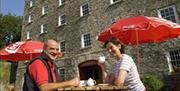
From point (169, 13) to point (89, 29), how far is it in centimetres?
720

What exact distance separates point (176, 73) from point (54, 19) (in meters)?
15.4

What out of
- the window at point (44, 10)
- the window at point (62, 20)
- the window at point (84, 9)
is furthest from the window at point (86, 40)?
the window at point (44, 10)

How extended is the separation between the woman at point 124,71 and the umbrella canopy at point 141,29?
3480mm

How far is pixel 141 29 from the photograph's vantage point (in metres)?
A: 7.24

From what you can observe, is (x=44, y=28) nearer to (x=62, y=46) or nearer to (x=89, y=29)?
(x=62, y=46)

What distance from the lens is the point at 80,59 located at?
63.1ft

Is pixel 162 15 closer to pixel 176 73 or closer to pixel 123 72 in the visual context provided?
pixel 176 73

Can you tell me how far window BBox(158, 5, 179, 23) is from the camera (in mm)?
13812

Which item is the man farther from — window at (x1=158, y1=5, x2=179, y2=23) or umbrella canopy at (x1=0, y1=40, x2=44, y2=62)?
window at (x1=158, y1=5, x2=179, y2=23)

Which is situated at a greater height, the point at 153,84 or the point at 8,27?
the point at 8,27

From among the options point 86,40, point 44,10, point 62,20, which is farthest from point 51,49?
point 44,10

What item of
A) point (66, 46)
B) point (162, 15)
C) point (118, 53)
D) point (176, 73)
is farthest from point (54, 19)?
point (118, 53)

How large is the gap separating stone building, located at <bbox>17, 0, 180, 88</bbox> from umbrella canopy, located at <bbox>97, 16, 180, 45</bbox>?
201cm

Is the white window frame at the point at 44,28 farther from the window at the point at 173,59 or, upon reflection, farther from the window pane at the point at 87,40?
the window at the point at 173,59
